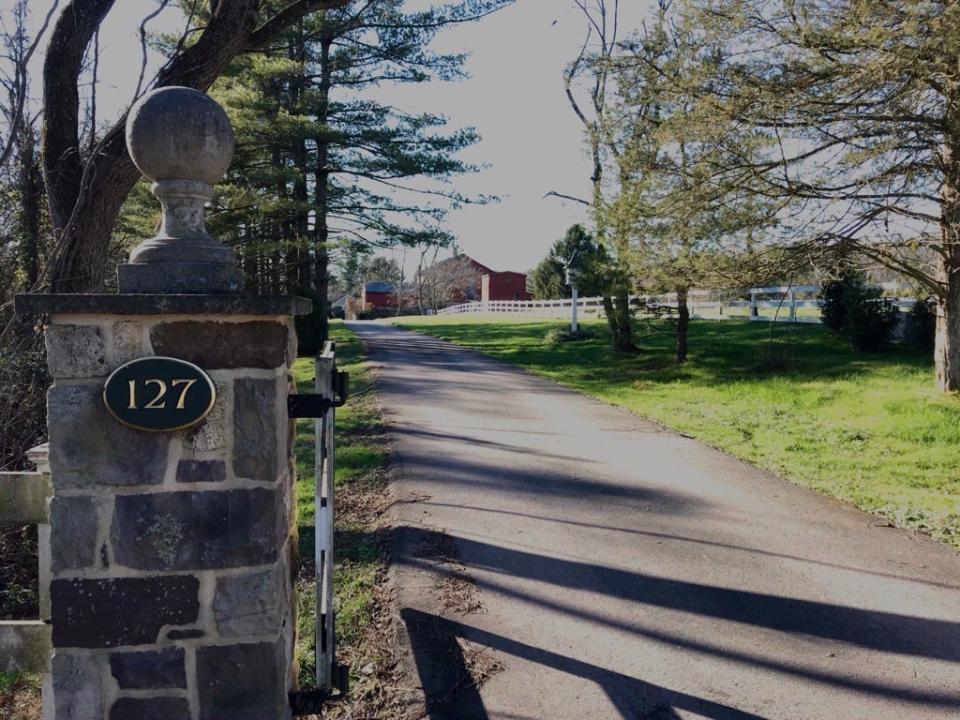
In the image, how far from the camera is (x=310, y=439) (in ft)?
27.6

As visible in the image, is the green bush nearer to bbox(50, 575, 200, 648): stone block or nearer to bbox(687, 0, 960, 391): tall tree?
bbox(687, 0, 960, 391): tall tree

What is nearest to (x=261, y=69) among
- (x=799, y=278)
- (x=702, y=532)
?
(x=799, y=278)

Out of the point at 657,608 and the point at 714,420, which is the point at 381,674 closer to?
the point at 657,608

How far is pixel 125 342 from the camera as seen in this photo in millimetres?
2562

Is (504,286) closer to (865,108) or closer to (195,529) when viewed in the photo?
(865,108)

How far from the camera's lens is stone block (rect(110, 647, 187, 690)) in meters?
2.64

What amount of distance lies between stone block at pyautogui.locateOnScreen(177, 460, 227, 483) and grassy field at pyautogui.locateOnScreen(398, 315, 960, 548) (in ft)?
17.4

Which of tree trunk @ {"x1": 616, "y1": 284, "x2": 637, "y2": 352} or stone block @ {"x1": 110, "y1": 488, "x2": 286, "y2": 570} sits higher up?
tree trunk @ {"x1": 616, "y1": 284, "x2": 637, "y2": 352}

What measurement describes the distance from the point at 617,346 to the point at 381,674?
15489mm

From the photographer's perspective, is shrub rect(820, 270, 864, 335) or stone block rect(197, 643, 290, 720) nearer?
stone block rect(197, 643, 290, 720)

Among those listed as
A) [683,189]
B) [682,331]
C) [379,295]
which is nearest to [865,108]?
[683,189]

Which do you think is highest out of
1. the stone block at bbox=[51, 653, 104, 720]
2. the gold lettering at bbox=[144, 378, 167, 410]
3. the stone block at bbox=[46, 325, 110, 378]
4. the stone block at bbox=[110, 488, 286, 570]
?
the stone block at bbox=[46, 325, 110, 378]

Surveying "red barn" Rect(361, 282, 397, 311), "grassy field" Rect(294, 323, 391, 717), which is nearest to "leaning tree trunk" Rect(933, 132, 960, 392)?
"grassy field" Rect(294, 323, 391, 717)

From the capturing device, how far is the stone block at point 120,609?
2.60 metres
